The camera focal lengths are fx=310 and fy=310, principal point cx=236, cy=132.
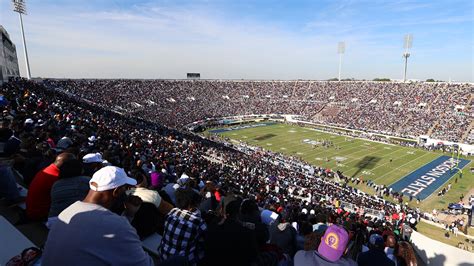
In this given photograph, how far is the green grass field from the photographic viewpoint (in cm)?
2922

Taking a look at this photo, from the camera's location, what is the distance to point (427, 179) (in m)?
30.6

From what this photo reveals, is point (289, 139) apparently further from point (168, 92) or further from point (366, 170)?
point (168, 92)

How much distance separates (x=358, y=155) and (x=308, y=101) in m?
35.7

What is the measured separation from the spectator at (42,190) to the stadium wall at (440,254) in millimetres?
10205

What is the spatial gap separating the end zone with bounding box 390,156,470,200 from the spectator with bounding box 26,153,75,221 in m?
28.8

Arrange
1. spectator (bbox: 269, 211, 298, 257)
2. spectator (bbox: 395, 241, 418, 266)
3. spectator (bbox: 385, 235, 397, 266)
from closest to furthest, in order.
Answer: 1. spectator (bbox: 395, 241, 418, 266)
2. spectator (bbox: 269, 211, 298, 257)
3. spectator (bbox: 385, 235, 397, 266)

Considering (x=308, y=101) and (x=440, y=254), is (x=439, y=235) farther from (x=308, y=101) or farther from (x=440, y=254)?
(x=308, y=101)

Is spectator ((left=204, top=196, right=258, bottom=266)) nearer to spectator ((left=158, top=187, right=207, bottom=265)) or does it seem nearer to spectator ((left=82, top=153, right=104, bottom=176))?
spectator ((left=158, top=187, right=207, bottom=265))

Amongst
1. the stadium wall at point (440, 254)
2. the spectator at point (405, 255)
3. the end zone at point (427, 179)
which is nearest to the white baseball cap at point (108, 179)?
the spectator at point (405, 255)

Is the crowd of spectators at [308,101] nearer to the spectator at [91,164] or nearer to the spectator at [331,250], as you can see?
the spectator at [91,164]

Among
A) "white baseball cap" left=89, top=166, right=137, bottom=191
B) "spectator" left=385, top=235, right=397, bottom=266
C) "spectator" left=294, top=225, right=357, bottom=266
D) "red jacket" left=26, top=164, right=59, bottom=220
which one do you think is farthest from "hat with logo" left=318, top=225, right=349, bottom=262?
"red jacket" left=26, top=164, right=59, bottom=220

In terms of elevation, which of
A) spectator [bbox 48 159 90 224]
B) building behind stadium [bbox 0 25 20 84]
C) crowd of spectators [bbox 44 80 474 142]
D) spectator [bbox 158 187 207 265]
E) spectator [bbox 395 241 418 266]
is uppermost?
building behind stadium [bbox 0 25 20 84]

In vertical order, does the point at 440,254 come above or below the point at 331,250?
below

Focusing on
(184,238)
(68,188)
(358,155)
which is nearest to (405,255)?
(184,238)
